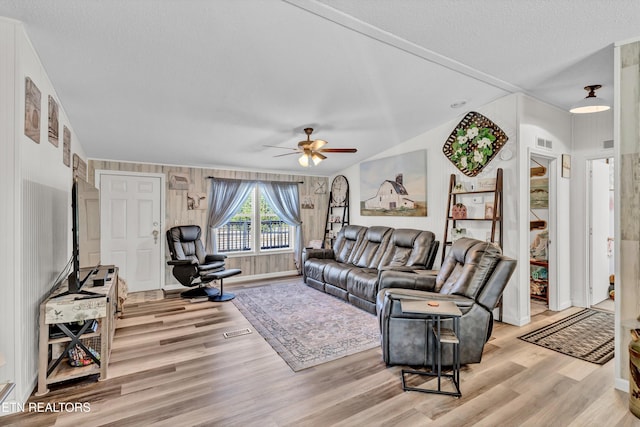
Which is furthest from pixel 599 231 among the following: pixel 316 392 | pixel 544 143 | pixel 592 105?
pixel 316 392

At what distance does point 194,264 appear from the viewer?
178 inches

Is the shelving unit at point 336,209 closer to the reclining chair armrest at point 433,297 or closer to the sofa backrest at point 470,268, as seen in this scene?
the sofa backrest at point 470,268

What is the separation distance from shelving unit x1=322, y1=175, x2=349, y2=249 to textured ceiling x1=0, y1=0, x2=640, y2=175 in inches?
89.9

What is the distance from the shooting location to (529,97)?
3.66 metres

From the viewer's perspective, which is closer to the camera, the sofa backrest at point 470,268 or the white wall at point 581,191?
the sofa backrest at point 470,268

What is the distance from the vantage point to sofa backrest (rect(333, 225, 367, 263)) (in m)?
5.32

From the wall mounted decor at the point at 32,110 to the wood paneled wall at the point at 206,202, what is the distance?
9.27 ft

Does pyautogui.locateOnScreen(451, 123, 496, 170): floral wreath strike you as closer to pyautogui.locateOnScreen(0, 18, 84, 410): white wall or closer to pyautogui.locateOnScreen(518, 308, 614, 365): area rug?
pyautogui.locateOnScreen(518, 308, 614, 365): area rug

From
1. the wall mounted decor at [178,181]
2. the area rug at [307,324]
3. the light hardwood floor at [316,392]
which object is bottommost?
the light hardwood floor at [316,392]

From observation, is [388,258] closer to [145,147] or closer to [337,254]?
[337,254]

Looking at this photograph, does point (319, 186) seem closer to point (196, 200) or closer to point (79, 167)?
point (196, 200)

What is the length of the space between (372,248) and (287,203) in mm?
2256

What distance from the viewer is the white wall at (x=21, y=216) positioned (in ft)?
6.47

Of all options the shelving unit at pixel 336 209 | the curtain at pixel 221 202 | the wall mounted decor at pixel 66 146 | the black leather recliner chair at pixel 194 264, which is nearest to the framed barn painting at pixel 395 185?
the shelving unit at pixel 336 209
